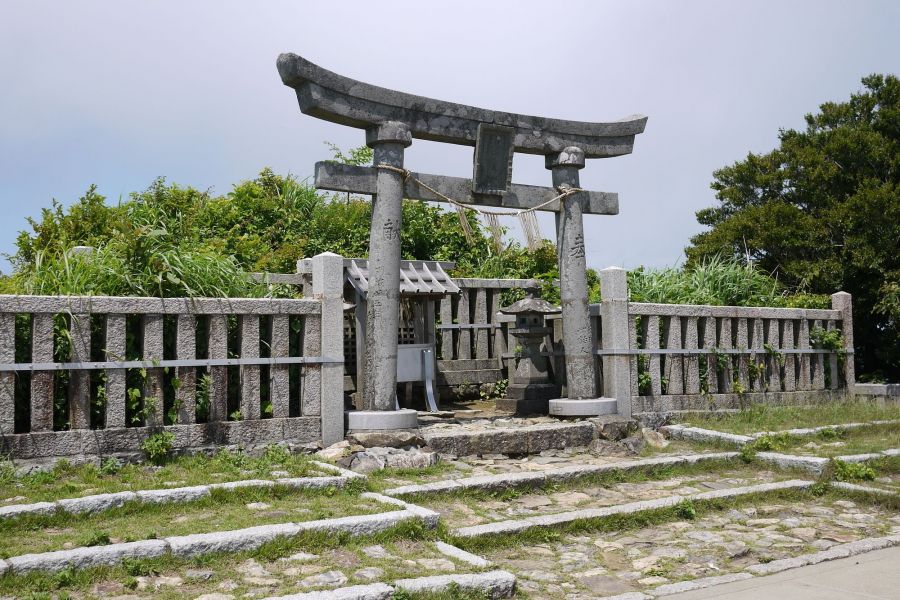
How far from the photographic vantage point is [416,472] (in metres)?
7.96

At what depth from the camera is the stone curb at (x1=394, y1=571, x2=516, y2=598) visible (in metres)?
4.84

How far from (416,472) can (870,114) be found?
50.8 ft

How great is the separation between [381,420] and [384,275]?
164cm

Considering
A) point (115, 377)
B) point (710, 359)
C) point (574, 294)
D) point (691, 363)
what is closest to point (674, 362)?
point (691, 363)

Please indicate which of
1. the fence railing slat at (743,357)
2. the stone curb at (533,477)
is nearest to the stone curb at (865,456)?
the stone curb at (533,477)

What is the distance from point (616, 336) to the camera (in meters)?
10.7

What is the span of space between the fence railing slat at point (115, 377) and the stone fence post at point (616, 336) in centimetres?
599

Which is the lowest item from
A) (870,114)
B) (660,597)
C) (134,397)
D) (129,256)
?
(660,597)

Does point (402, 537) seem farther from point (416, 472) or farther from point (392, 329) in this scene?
point (392, 329)

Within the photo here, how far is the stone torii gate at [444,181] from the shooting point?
8.89 metres

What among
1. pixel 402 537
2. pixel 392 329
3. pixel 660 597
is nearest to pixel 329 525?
pixel 402 537

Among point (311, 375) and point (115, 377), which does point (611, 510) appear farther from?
point (115, 377)

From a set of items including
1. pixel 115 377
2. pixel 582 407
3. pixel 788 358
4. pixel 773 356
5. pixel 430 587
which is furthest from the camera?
pixel 788 358

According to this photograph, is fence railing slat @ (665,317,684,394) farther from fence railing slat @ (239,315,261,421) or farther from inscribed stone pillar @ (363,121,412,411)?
fence railing slat @ (239,315,261,421)
